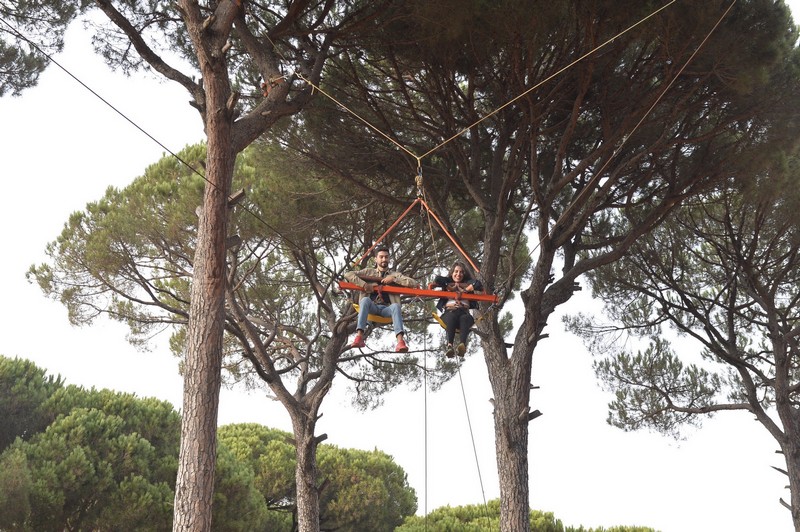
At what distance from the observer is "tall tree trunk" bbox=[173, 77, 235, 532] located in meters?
5.99

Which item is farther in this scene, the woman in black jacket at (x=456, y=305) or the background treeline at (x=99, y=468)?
the background treeline at (x=99, y=468)

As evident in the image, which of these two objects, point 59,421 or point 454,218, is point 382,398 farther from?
point 59,421

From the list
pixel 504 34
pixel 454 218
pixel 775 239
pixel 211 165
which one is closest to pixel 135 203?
pixel 454 218

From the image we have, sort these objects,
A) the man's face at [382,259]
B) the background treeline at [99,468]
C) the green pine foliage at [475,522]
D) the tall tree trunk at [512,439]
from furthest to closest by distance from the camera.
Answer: the green pine foliage at [475,522] < the background treeline at [99,468] < the tall tree trunk at [512,439] < the man's face at [382,259]

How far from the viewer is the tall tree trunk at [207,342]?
5992mm

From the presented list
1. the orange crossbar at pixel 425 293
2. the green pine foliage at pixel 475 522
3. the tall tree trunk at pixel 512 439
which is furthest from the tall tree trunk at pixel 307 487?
the orange crossbar at pixel 425 293

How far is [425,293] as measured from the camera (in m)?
6.16

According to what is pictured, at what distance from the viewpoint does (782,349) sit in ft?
36.3

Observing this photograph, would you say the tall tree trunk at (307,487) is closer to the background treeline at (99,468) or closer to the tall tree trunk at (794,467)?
the background treeline at (99,468)

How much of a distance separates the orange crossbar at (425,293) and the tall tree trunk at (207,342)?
1045 millimetres

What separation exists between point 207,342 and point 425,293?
1694 millimetres

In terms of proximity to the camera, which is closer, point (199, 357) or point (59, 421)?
point (199, 357)

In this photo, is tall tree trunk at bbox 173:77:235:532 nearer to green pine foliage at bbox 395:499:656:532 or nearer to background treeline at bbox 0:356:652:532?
background treeline at bbox 0:356:652:532

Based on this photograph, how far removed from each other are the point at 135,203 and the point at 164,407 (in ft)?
9.69
